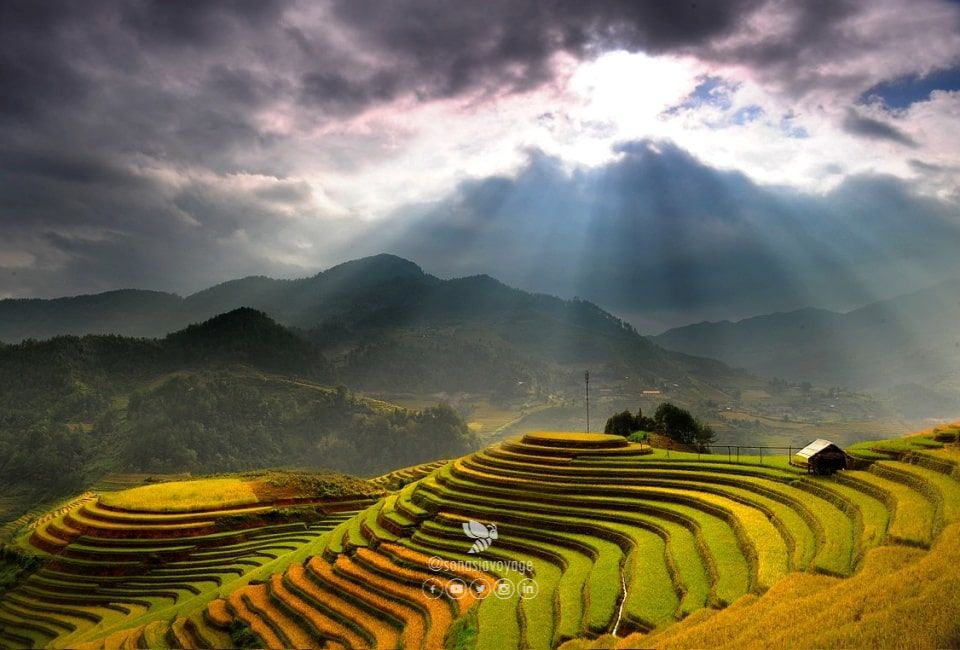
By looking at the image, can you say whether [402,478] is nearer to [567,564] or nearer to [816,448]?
[567,564]

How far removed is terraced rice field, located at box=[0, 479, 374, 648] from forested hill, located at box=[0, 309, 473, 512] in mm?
80662

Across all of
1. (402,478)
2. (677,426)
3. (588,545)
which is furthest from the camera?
(402,478)

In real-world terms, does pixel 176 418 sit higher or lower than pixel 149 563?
higher

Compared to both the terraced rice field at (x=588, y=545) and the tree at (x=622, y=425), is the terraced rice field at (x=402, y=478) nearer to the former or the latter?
the tree at (x=622, y=425)

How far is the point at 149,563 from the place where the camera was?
37.2 metres

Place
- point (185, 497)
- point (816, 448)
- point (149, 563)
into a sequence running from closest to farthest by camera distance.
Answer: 1. point (816, 448)
2. point (149, 563)
3. point (185, 497)

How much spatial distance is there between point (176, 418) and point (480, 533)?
13005 cm

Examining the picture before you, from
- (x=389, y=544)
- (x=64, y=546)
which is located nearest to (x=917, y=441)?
(x=389, y=544)

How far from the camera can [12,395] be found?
14300 cm

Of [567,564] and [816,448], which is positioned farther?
[816,448]

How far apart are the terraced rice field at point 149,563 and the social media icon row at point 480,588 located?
920 cm

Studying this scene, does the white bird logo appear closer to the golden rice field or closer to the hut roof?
the golden rice field

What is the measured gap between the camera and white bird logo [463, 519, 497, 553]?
26.9 meters

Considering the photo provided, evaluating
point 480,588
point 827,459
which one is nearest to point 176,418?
point 480,588
